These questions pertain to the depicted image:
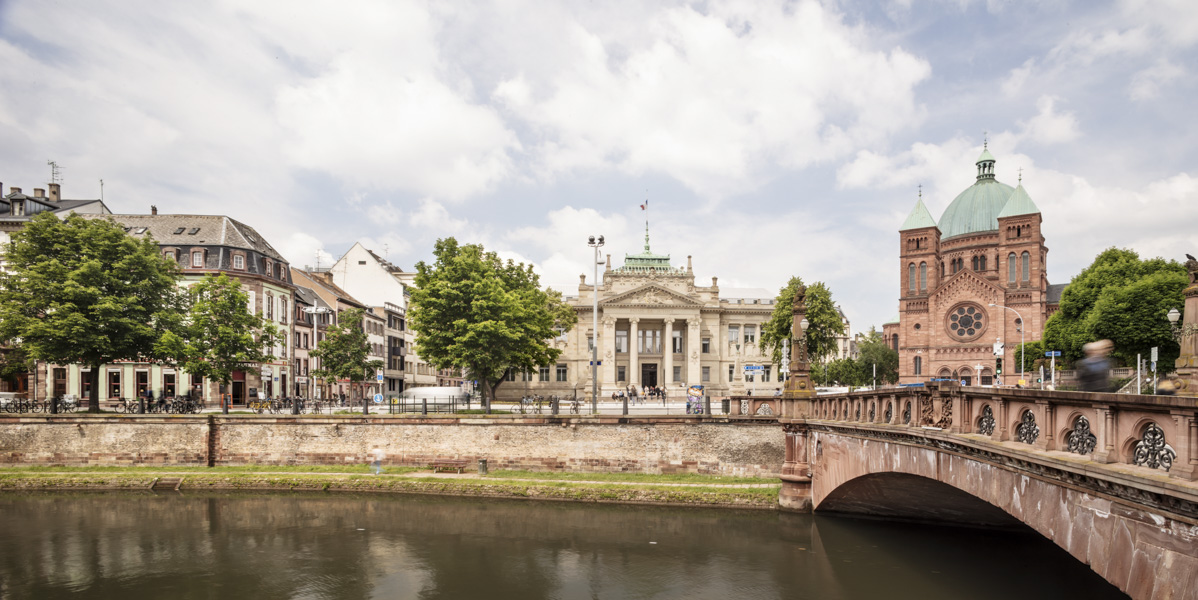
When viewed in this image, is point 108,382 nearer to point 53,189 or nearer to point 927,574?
point 53,189

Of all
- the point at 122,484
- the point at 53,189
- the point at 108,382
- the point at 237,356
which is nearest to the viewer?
the point at 122,484

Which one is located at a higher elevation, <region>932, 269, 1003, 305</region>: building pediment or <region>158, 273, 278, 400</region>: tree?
<region>932, 269, 1003, 305</region>: building pediment

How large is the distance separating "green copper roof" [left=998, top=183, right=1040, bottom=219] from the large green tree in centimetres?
3167

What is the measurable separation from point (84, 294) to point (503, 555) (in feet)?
96.1

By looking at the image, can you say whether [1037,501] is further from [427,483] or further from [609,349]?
[609,349]

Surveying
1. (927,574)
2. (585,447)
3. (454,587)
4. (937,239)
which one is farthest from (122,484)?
(937,239)

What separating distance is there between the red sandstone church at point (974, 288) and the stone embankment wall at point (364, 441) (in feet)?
197

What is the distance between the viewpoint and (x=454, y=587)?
18.8 metres

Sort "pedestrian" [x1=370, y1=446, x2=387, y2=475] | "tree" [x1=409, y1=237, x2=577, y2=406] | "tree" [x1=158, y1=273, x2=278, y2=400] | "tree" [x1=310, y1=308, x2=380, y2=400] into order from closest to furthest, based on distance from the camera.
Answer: "pedestrian" [x1=370, y1=446, x2=387, y2=475], "tree" [x1=158, y1=273, x2=278, y2=400], "tree" [x1=409, y1=237, x2=577, y2=406], "tree" [x1=310, y1=308, x2=380, y2=400]

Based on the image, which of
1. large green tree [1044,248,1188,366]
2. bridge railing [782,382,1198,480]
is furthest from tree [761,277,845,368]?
bridge railing [782,382,1198,480]

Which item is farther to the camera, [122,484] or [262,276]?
[262,276]

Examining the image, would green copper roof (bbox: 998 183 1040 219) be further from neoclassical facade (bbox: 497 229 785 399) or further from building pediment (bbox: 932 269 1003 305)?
neoclassical facade (bbox: 497 229 785 399)

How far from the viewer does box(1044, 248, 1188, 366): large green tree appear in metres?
52.5

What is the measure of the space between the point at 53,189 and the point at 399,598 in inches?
2447
